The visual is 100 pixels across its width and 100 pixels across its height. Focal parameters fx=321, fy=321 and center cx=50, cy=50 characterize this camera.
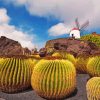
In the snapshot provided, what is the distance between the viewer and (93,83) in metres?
8.93

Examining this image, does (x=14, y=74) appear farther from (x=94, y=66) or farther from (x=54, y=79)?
(x=94, y=66)

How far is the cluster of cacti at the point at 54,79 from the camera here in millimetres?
9688

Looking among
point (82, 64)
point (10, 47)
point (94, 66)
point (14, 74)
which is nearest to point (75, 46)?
point (10, 47)

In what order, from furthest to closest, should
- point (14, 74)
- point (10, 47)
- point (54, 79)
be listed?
point (10, 47) < point (14, 74) < point (54, 79)

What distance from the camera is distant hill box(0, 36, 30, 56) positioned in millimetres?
15883

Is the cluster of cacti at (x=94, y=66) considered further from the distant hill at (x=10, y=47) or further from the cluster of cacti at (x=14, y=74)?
the distant hill at (x=10, y=47)

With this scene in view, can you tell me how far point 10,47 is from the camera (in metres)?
16.2

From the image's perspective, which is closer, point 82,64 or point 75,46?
point 82,64

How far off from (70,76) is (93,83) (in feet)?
3.68

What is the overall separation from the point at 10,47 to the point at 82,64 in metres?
4.65

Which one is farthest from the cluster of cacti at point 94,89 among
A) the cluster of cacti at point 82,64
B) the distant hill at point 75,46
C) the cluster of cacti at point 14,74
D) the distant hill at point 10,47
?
the distant hill at point 75,46

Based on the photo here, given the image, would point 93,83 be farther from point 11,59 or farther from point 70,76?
point 11,59

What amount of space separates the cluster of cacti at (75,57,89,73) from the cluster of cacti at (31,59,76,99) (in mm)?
2798

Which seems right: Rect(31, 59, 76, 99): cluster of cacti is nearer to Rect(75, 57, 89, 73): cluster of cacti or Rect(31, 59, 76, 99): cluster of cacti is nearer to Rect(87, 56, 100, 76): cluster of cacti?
Rect(87, 56, 100, 76): cluster of cacti
